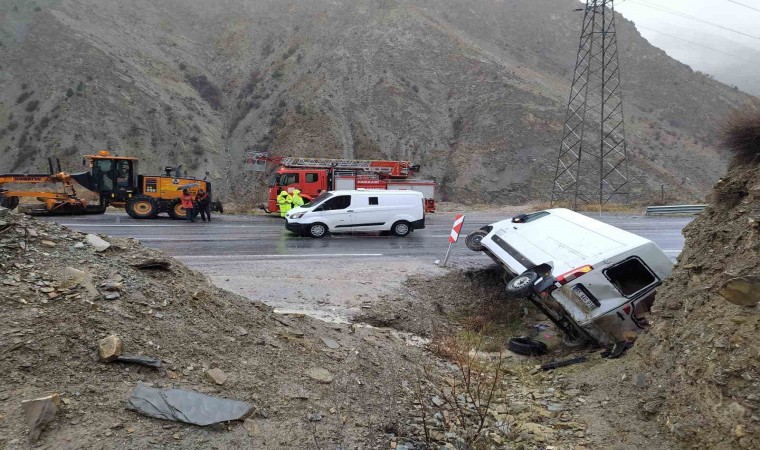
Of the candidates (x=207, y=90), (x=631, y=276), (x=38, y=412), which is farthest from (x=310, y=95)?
(x=38, y=412)

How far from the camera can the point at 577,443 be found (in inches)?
198

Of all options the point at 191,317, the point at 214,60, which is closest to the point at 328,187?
the point at 191,317

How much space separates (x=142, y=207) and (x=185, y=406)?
1968cm

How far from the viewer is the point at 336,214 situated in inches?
699

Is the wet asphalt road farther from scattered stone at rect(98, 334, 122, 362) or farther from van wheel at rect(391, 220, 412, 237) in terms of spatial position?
scattered stone at rect(98, 334, 122, 362)

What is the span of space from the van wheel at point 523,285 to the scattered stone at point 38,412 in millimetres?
6176

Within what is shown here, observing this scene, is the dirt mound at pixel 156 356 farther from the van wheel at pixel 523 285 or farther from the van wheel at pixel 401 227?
the van wheel at pixel 401 227

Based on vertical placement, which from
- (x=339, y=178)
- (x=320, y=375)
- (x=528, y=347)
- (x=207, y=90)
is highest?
(x=207, y=90)

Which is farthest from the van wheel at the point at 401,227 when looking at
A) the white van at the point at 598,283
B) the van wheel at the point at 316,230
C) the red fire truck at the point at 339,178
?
the white van at the point at 598,283

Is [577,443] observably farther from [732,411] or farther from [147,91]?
[147,91]

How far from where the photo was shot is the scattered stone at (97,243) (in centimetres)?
613

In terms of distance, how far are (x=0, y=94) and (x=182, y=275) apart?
46779 mm

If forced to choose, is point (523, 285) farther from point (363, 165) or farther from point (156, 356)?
point (363, 165)

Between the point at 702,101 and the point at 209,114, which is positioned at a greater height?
the point at 702,101
